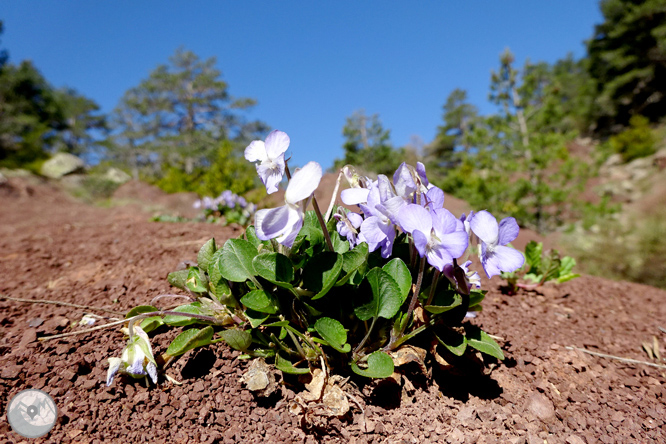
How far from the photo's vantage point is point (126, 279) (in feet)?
6.47

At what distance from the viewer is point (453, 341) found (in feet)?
3.94

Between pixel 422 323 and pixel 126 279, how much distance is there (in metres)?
1.56

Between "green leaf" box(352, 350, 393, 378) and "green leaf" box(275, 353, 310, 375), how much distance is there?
0.17m

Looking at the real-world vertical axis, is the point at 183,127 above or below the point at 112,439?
above

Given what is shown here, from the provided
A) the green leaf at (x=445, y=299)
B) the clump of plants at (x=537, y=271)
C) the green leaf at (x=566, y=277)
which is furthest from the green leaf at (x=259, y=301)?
the green leaf at (x=566, y=277)

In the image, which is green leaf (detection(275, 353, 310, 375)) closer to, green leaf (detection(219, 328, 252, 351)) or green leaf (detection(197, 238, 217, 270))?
green leaf (detection(219, 328, 252, 351))

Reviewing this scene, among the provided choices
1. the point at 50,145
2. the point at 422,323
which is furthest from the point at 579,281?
the point at 50,145

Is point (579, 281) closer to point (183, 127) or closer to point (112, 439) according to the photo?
point (112, 439)

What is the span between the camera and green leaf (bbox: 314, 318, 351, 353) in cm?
111

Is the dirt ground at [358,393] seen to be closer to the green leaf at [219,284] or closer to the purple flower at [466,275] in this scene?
the green leaf at [219,284]

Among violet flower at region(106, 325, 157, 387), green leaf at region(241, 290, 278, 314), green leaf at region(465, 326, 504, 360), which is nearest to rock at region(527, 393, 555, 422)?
green leaf at region(465, 326, 504, 360)

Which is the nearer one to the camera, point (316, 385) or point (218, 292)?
point (316, 385)

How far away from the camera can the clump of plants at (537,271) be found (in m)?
2.34

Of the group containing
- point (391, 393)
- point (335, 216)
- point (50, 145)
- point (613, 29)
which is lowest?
point (391, 393)
